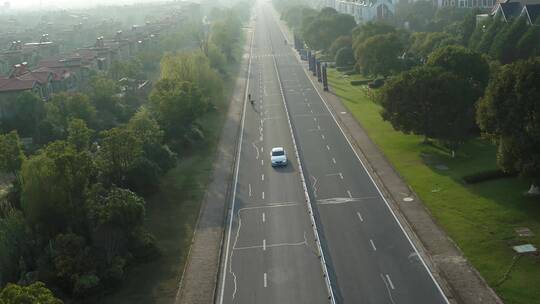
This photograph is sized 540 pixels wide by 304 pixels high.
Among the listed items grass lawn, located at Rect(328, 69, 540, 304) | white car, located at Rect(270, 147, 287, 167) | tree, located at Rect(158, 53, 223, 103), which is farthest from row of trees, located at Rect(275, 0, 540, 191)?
tree, located at Rect(158, 53, 223, 103)

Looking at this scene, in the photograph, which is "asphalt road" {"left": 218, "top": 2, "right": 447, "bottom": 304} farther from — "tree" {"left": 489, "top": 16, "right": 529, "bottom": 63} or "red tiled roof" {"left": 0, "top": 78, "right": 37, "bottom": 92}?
"tree" {"left": 489, "top": 16, "right": 529, "bottom": 63}

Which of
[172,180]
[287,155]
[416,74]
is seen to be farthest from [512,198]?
[172,180]

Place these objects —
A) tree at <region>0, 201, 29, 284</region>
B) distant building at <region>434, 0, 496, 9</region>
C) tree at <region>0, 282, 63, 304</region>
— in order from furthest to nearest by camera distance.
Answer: distant building at <region>434, 0, 496, 9</region>, tree at <region>0, 201, 29, 284</region>, tree at <region>0, 282, 63, 304</region>

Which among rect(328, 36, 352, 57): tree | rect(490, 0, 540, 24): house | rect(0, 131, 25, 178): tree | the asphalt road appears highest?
rect(490, 0, 540, 24): house

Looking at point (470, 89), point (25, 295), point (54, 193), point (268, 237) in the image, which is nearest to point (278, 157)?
point (268, 237)

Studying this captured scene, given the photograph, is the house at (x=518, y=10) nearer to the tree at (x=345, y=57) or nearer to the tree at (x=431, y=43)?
the tree at (x=431, y=43)

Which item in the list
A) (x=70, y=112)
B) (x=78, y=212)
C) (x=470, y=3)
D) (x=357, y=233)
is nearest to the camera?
(x=78, y=212)

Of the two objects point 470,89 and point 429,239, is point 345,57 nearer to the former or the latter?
point 470,89

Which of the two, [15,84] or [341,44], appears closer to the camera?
[15,84]
